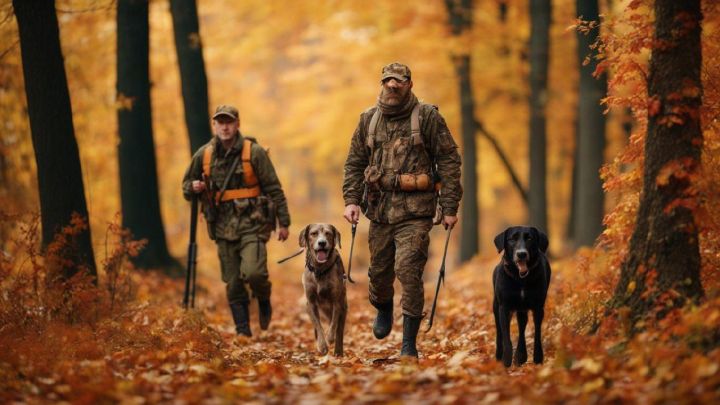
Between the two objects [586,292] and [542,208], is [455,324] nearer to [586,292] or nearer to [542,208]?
[586,292]

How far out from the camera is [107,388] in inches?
207

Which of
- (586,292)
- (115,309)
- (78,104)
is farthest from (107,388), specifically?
(78,104)

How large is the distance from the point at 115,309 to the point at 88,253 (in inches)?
27.5

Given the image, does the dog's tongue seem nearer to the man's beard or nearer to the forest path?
the forest path

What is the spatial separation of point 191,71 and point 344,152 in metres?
13.5

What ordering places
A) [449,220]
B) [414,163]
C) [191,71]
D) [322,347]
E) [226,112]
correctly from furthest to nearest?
[191,71] < [226,112] < [322,347] < [414,163] < [449,220]

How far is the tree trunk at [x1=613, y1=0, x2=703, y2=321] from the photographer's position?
19.7 ft

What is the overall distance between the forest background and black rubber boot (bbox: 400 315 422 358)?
232 mm

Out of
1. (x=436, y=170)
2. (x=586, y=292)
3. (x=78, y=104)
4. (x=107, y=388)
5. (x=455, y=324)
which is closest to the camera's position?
(x=107, y=388)

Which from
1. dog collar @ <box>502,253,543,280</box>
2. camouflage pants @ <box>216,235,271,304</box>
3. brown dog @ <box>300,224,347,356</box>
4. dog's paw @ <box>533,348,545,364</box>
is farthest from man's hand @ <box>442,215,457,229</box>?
camouflage pants @ <box>216,235,271,304</box>

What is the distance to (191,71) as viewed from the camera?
12977 mm

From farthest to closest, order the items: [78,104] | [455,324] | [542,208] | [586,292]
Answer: [542,208] < [78,104] < [455,324] < [586,292]

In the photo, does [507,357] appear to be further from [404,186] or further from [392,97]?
[392,97]

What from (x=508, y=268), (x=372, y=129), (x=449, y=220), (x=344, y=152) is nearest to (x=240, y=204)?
(x=372, y=129)
